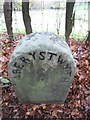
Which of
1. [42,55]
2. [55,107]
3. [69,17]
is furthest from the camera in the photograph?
[69,17]

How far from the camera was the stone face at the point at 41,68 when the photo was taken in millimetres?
2363

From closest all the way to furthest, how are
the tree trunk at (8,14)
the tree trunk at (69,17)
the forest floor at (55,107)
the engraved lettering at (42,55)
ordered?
1. the engraved lettering at (42,55)
2. the forest floor at (55,107)
3. the tree trunk at (69,17)
4. the tree trunk at (8,14)

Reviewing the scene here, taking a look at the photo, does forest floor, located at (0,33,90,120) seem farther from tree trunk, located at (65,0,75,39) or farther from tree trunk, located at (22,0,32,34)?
tree trunk, located at (22,0,32,34)

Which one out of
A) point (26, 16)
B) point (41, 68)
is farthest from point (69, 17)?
point (41, 68)

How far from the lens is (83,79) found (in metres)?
3.11

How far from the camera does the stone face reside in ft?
7.75

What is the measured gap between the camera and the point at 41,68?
2.46 metres

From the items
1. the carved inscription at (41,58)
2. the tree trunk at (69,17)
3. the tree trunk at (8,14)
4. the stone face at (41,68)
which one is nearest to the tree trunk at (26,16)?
the tree trunk at (8,14)

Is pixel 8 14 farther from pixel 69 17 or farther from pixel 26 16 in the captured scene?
pixel 69 17

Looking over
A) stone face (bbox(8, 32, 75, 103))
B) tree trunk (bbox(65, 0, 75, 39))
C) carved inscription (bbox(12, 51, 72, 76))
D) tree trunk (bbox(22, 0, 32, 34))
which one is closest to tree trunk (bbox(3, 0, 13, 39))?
tree trunk (bbox(22, 0, 32, 34))

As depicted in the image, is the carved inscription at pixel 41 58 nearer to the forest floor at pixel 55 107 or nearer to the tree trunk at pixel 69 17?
the forest floor at pixel 55 107

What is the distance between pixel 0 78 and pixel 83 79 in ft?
3.30

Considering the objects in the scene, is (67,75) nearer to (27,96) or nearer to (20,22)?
(27,96)

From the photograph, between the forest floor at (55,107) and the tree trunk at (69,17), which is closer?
the forest floor at (55,107)
